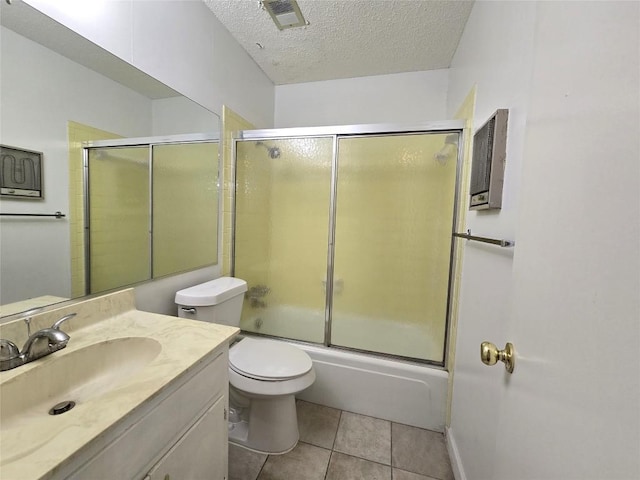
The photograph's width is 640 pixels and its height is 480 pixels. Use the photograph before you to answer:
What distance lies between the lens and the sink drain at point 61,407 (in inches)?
28.9

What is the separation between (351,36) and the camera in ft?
5.79

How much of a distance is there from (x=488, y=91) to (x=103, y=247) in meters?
1.77

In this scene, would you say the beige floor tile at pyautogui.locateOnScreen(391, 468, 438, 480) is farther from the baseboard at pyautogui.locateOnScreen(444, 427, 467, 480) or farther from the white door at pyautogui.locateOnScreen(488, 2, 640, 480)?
the white door at pyautogui.locateOnScreen(488, 2, 640, 480)

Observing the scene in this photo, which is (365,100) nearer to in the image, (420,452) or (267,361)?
(267,361)

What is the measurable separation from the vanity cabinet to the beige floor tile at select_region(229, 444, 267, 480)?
0.39 meters

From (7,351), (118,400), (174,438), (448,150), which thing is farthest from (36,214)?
(448,150)

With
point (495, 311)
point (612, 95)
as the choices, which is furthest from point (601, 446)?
point (495, 311)

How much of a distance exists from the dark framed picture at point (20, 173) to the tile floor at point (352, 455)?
1479mm

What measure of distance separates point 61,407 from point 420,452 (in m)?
1.62

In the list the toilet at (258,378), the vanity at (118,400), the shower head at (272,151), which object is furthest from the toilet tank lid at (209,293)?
the shower head at (272,151)

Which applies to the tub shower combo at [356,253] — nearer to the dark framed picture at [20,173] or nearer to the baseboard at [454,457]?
the baseboard at [454,457]

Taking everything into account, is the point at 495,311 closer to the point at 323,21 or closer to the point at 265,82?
the point at 323,21

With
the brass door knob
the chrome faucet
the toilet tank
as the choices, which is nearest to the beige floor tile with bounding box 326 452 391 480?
the toilet tank

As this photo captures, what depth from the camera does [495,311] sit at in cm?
98
